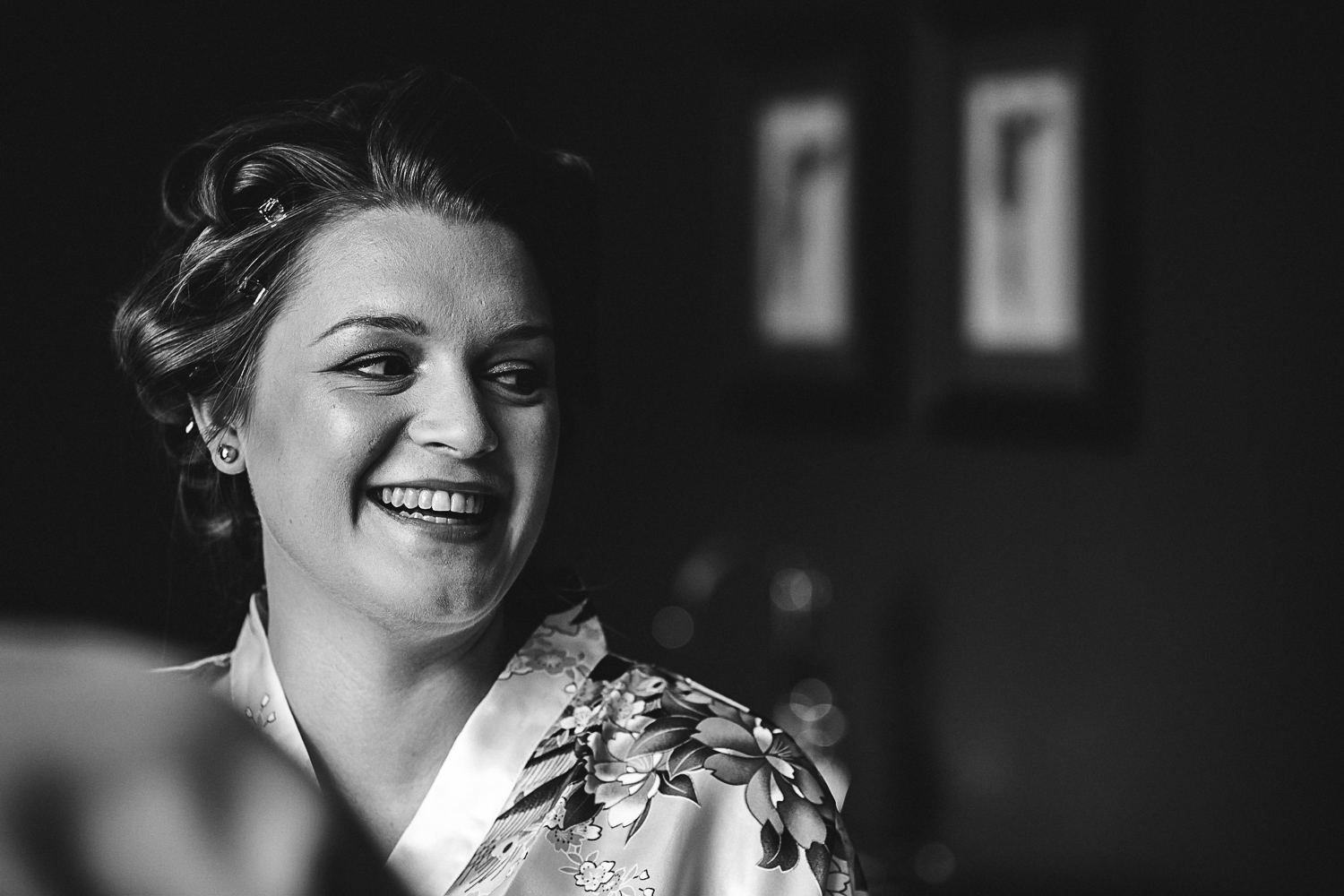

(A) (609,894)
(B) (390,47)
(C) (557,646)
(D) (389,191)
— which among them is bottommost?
(A) (609,894)

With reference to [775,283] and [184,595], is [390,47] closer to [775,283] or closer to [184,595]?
[775,283]

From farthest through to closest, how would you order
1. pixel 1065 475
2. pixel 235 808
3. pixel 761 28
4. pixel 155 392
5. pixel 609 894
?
pixel 761 28, pixel 1065 475, pixel 155 392, pixel 609 894, pixel 235 808

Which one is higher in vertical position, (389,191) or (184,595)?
(389,191)

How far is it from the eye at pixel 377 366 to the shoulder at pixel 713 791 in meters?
0.34

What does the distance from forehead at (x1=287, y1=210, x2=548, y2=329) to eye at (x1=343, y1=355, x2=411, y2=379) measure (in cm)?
3

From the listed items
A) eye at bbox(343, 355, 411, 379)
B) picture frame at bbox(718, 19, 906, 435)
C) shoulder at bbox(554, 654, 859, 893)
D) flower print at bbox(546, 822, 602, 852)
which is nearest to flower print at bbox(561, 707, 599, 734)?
shoulder at bbox(554, 654, 859, 893)

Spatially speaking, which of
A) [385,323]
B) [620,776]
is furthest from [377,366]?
[620,776]

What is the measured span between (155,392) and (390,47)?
1.68 meters

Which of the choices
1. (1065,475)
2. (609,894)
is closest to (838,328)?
(1065,475)

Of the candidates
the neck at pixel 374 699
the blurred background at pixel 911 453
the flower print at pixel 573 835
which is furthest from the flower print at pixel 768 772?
the blurred background at pixel 911 453

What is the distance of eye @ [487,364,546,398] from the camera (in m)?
1.15

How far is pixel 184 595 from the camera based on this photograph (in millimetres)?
2387

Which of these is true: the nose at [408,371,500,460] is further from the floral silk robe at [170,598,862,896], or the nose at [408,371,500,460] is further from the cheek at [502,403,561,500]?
the floral silk robe at [170,598,862,896]

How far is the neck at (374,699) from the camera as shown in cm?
117
